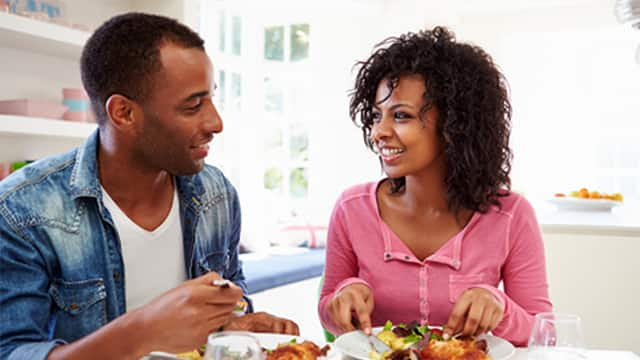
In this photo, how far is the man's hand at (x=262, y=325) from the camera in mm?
1477

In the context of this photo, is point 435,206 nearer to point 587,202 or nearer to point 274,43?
point 587,202

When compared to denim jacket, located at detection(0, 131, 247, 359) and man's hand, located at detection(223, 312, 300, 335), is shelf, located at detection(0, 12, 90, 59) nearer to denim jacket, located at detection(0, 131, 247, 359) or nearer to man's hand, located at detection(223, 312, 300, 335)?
denim jacket, located at detection(0, 131, 247, 359)

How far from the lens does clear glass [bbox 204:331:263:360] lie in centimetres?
100

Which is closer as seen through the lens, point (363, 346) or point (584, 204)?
point (363, 346)

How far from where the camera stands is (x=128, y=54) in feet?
5.04

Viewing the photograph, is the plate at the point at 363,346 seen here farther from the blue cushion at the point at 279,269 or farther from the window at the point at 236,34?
the window at the point at 236,34

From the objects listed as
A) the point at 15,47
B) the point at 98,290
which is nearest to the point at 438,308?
the point at 98,290

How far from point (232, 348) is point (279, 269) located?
2.82 metres

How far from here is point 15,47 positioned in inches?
105

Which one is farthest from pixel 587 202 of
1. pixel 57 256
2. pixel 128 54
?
pixel 57 256

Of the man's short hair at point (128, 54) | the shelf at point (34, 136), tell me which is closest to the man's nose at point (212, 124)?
the man's short hair at point (128, 54)

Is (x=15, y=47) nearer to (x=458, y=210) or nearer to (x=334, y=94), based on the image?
(x=458, y=210)

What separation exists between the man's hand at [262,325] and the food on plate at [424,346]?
0.73ft

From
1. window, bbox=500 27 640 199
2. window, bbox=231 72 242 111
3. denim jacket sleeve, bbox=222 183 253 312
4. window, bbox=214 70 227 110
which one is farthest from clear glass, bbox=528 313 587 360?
window, bbox=231 72 242 111
